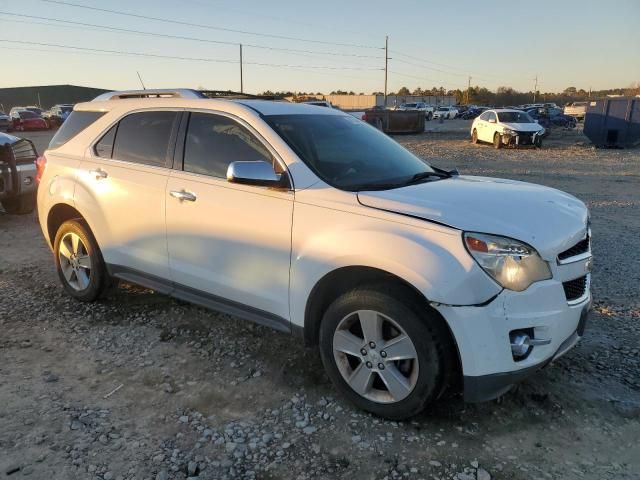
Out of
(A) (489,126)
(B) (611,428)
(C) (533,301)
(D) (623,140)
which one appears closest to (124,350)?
(C) (533,301)

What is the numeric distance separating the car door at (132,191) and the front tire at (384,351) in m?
1.59

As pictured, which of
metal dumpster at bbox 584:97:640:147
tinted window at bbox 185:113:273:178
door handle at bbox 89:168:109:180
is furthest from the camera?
metal dumpster at bbox 584:97:640:147

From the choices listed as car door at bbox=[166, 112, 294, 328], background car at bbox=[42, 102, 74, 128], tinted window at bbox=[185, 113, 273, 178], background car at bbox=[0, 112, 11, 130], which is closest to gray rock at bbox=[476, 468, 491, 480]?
car door at bbox=[166, 112, 294, 328]

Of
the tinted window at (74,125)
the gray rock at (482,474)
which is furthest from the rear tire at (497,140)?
the gray rock at (482,474)

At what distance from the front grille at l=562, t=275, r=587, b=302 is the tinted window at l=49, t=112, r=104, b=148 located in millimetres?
3889

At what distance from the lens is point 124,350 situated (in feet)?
13.0

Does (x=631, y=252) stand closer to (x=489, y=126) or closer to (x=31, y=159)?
(x=31, y=159)

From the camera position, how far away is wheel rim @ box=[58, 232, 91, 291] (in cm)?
468

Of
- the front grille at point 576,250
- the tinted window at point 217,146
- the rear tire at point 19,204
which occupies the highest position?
the tinted window at point 217,146

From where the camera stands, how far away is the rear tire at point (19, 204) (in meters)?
8.23

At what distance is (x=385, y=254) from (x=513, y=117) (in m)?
21.5

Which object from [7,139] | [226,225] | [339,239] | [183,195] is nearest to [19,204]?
[7,139]

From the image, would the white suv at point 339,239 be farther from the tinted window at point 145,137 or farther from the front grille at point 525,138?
the front grille at point 525,138

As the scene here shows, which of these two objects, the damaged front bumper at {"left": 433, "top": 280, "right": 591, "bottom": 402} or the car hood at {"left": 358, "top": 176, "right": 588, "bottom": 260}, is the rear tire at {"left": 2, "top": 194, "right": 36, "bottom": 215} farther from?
the damaged front bumper at {"left": 433, "top": 280, "right": 591, "bottom": 402}
